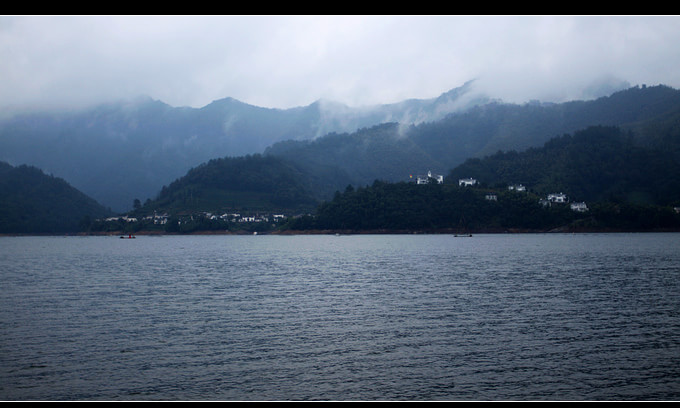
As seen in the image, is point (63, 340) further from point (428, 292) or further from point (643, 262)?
point (643, 262)

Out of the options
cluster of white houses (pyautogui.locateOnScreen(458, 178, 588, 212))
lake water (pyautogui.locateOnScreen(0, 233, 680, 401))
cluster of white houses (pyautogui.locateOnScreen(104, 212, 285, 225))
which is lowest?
lake water (pyautogui.locateOnScreen(0, 233, 680, 401))

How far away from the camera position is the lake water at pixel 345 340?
1593 cm

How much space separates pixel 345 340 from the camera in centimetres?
2208

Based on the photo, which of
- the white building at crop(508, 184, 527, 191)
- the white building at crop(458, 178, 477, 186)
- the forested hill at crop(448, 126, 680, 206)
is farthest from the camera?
the white building at crop(458, 178, 477, 186)

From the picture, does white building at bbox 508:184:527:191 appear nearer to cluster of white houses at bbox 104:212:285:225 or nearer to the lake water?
cluster of white houses at bbox 104:212:285:225

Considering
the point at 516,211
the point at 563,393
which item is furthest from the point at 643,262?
the point at 516,211

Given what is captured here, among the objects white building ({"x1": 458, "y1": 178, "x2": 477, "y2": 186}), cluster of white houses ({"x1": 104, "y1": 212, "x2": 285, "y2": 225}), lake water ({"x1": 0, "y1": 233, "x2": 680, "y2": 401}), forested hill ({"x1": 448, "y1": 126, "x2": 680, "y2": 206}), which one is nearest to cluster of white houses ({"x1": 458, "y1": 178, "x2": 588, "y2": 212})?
white building ({"x1": 458, "y1": 178, "x2": 477, "y2": 186})

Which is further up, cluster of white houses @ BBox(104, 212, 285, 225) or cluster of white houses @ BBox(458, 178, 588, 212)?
cluster of white houses @ BBox(458, 178, 588, 212)

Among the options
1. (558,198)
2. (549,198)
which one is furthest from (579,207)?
(549,198)

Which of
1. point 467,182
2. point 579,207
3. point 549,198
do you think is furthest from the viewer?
point 467,182

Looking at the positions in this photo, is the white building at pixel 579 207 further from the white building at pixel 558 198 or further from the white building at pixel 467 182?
the white building at pixel 467 182

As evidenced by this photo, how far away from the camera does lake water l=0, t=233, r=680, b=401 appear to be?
1593 cm

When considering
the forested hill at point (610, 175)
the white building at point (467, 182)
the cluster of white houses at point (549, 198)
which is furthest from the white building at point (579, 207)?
the white building at point (467, 182)

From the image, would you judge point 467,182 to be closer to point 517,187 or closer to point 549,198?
point 517,187
